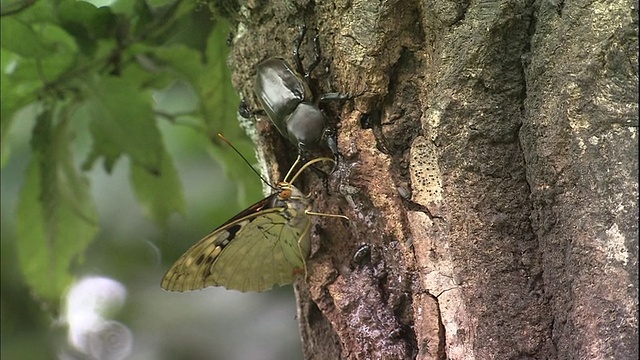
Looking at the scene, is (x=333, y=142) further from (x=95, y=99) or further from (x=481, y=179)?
(x=95, y=99)

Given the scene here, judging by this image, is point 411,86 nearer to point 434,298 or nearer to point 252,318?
point 434,298

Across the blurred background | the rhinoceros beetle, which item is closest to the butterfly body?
the rhinoceros beetle

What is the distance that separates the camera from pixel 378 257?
0.97 m

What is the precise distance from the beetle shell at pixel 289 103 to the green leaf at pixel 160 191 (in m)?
0.63

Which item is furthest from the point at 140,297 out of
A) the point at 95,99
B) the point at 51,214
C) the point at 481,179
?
A: the point at 481,179

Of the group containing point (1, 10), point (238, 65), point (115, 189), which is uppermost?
point (115, 189)

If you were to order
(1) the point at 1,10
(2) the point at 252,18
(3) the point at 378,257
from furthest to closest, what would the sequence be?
(1) the point at 1,10 < (2) the point at 252,18 < (3) the point at 378,257

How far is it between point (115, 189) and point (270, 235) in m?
1.70

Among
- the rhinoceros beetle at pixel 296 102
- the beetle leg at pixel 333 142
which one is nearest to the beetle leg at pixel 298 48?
the rhinoceros beetle at pixel 296 102

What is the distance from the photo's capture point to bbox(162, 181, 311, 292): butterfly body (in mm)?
1087

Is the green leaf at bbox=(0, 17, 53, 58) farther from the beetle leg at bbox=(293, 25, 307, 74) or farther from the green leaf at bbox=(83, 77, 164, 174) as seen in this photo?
the beetle leg at bbox=(293, 25, 307, 74)

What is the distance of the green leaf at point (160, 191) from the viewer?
1.65 metres

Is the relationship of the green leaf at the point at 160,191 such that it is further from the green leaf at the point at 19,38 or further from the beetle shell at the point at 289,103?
the beetle shell at the point at 289,103

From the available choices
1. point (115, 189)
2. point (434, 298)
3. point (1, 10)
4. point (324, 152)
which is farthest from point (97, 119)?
point (115, 189)
